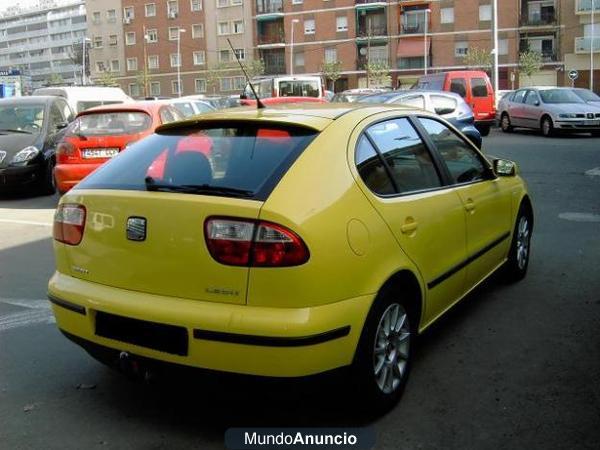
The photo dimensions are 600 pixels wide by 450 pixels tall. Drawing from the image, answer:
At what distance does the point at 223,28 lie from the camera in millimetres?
72875

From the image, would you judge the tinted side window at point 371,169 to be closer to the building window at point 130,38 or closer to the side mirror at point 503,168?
the side mirror at point 503,168

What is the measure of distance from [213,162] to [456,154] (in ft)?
6.43

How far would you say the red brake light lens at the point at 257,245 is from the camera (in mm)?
2881

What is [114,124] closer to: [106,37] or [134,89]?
[134,89]

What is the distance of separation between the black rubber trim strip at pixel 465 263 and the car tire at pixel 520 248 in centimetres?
32

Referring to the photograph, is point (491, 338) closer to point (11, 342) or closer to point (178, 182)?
point (178, 182)

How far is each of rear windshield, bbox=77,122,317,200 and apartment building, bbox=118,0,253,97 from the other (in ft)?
226

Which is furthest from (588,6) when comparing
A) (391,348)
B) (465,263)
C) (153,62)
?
(391,348)

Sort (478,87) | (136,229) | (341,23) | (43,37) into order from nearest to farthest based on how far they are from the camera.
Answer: (136,229) → (478,87) → (341,23) → (43,37)

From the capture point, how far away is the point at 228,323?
2875mm

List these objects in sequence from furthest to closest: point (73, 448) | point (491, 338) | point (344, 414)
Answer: point (491, 338) < point (344, 414) < point (73, 448)

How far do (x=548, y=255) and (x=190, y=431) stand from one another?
175 inches

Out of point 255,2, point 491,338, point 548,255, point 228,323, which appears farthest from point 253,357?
point 255,2

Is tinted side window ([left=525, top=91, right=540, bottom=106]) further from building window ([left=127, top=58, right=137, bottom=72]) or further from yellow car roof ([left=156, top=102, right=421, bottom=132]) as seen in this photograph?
building window ([left=127, top=58, right=137, bottom=72])
